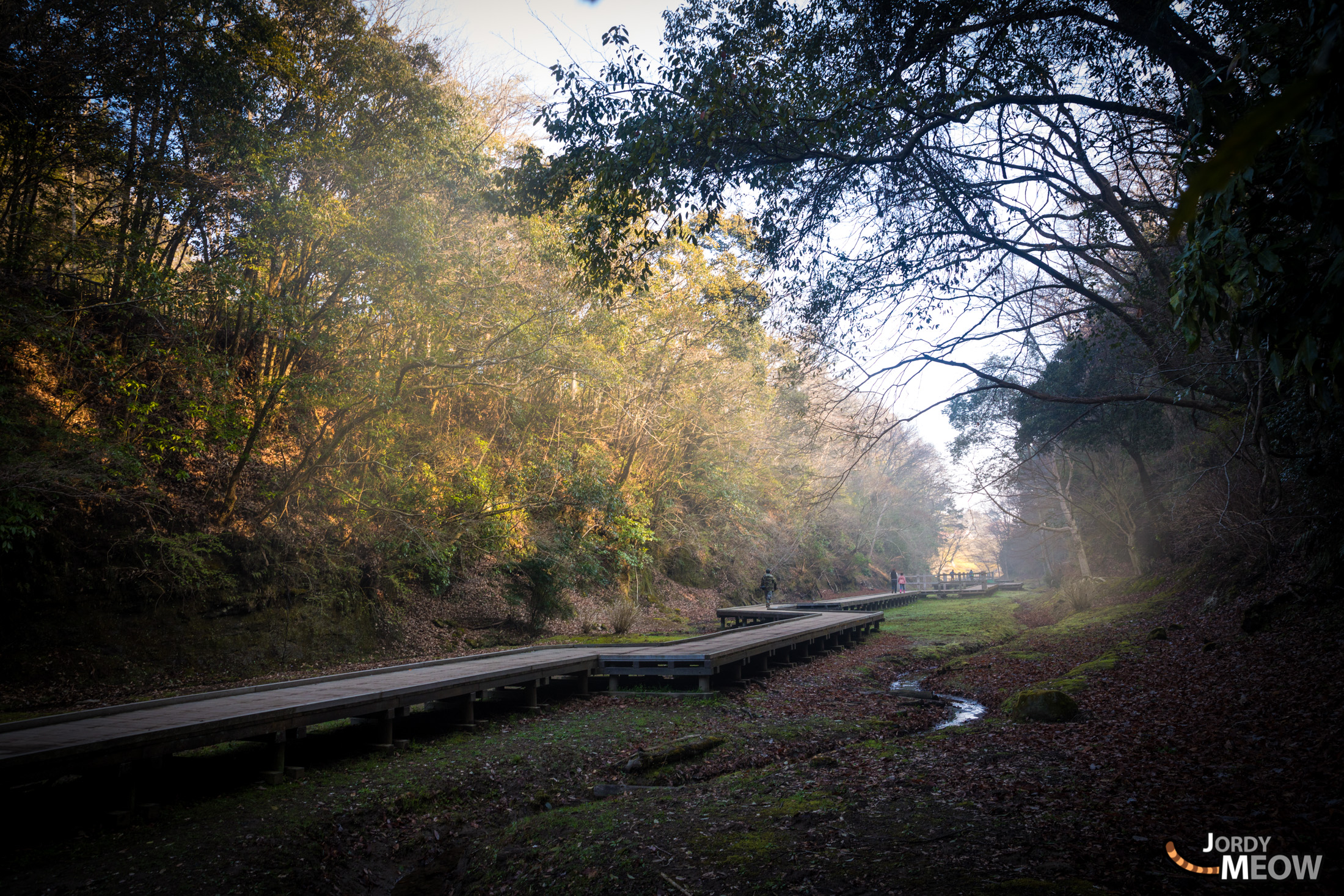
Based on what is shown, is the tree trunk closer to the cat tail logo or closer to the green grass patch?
the green grass patch

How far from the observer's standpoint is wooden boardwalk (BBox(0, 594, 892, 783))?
4562 mm

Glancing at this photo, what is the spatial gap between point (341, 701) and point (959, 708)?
749 centimetres

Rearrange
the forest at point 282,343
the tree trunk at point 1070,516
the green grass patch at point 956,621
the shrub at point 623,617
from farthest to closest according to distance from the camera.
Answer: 1. the tree trunk at point 1070,516
2. the green grass patch at point 956,621
3. the shrub at point 623,617
4. the forest at point 282,343

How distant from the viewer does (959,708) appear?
29.3 feet

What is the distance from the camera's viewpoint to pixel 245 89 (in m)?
10.2

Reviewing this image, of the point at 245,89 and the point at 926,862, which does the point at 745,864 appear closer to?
the point at 926,862

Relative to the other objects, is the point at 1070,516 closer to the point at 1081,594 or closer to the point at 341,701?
the point at 1081,594

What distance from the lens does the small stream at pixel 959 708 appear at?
800cm

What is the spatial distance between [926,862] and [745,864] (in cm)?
103

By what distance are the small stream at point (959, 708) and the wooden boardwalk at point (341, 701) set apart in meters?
2.18

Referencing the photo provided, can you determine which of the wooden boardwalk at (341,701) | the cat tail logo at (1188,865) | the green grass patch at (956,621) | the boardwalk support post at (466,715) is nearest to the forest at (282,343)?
the wooden boardwalk at (341,701)

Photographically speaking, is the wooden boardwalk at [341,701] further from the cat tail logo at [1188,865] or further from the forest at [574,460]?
the cat tail logo at [1188,865]

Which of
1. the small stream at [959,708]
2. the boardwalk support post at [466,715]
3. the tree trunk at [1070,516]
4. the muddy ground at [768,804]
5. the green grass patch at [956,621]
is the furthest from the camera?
the tree trunk at [1070,516]

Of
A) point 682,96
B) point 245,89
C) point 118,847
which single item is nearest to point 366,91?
point 245,89
